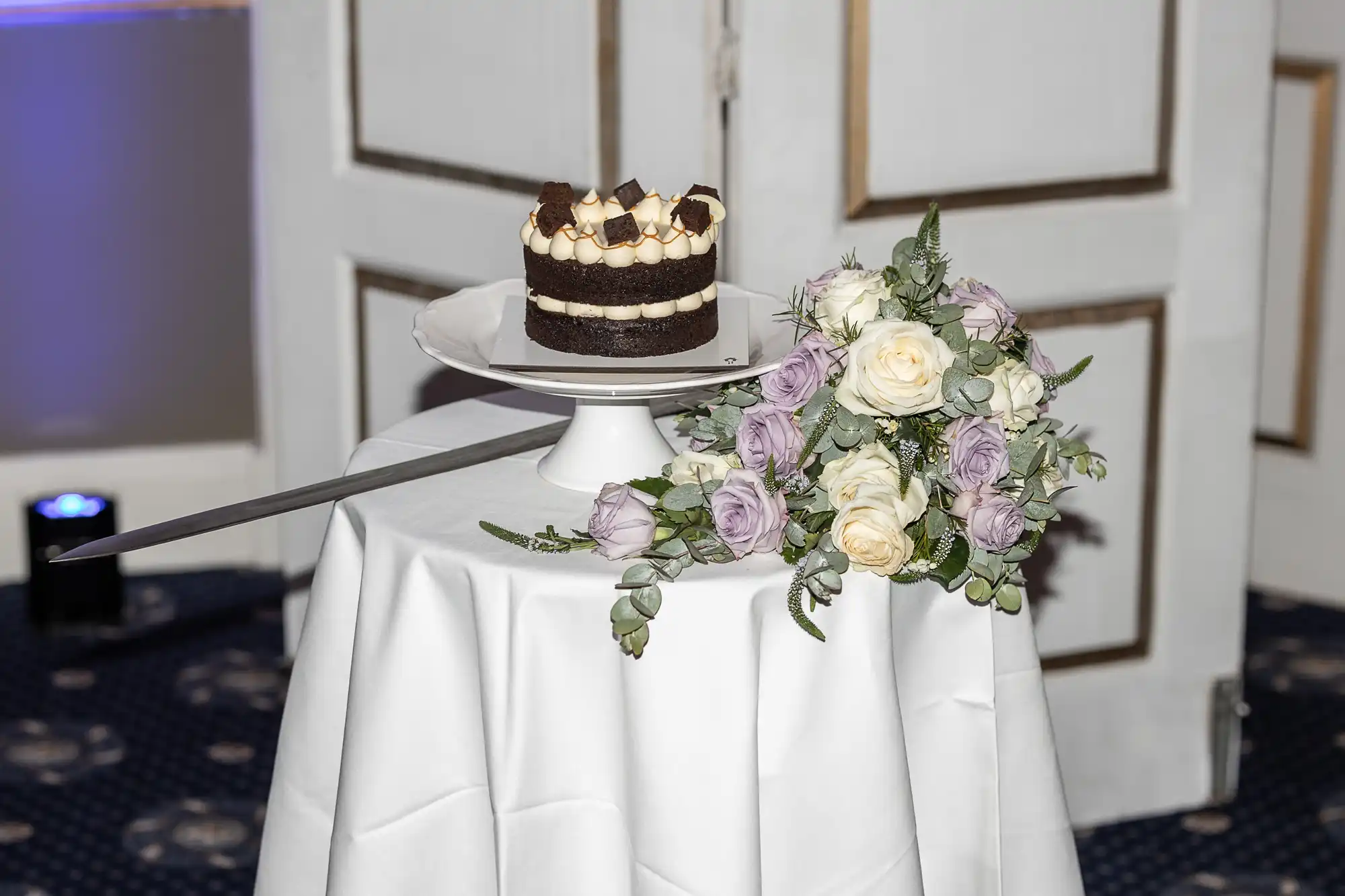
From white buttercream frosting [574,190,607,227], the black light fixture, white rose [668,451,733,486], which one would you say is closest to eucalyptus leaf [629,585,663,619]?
white rose [668,451,733,486]

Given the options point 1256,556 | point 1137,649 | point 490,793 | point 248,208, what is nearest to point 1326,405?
point 1256,556

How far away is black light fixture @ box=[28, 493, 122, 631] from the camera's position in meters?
3.61

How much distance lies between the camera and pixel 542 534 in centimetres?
189

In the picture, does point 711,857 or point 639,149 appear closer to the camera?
point 711,857

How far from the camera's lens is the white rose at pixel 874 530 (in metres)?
1.74

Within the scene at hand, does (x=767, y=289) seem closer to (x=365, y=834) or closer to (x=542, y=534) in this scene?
(x=542, y=534)

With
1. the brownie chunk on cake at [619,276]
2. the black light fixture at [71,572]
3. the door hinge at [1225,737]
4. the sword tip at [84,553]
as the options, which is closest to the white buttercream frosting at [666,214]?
the brownie chunk on cake at [619,276]

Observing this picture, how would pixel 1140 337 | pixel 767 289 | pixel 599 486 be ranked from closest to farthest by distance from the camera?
1. pixel 599 486
2. pixel 767 289
3. pixel 1140 337

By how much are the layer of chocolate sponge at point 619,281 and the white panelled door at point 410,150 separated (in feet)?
2.29

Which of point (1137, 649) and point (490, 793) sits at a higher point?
point (490, 793)

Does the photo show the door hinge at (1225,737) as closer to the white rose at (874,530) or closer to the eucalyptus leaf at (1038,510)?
the eucalyptus leaf at (1038,510)

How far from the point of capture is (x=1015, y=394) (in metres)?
1.82

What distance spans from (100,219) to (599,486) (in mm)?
2101

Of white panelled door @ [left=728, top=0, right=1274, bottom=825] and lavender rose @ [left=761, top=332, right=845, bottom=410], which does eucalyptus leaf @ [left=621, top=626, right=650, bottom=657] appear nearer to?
lavender rose @ [left=761, top=332, right=845, bottom=410]
